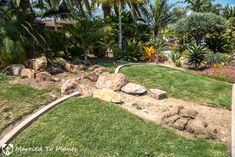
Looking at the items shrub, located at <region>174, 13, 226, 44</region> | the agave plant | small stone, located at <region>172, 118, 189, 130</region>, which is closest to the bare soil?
small stone, located at <region>172, 118, 189, 130</region>

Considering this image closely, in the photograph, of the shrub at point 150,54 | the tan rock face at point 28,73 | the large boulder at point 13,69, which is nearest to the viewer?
the tan rock face at point 28,73

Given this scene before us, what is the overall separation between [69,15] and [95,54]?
3396 mm

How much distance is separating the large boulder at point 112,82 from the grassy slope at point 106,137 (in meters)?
2.34

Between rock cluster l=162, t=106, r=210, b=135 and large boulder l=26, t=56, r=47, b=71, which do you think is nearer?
rock cluster l=162, t=106, r=210, b=135

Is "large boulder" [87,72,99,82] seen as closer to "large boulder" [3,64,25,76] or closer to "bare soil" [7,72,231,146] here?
"bare soil" [7,72,231,146]

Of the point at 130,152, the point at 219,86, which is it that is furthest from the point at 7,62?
the point at 219,86

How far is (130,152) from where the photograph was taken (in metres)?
6.34

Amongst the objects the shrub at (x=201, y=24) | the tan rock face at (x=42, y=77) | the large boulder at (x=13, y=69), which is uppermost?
the shrub at (x=201, y=24)

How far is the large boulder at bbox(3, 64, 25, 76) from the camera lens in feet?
36.7

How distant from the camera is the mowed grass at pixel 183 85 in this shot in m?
10.6

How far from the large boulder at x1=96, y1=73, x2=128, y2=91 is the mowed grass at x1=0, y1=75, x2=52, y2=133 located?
6.51ft

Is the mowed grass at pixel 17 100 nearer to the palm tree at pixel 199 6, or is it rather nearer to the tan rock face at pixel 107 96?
the tan rock face at pixel 107 96

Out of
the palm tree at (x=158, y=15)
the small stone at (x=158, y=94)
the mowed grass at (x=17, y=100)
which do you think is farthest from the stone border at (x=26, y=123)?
the palm tree at (x=158, y=15)

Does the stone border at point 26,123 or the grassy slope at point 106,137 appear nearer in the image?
the grassy slope at point 106,137
